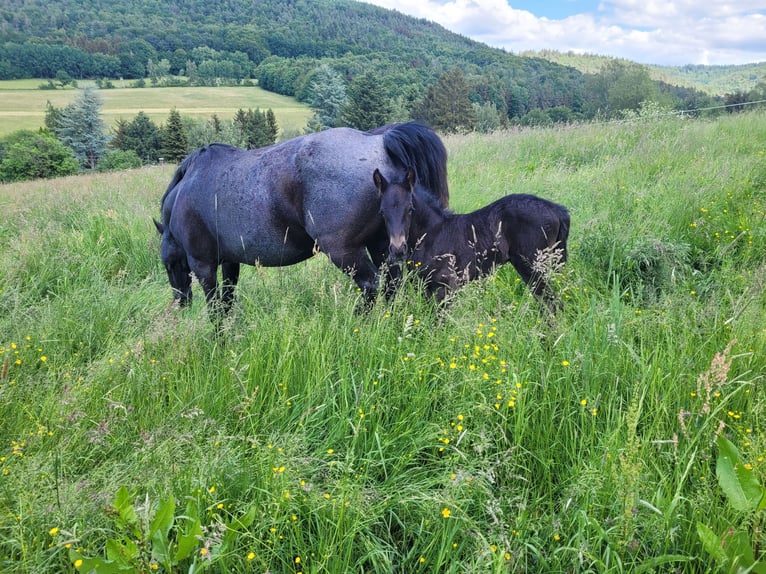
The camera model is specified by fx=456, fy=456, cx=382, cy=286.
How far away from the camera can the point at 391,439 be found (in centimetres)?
211

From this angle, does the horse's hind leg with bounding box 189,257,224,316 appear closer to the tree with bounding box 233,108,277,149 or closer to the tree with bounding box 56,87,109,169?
the tree with bounding box 233,108,277,149

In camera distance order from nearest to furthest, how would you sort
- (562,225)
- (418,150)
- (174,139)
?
(562,225) → (418,150) → (174,139)

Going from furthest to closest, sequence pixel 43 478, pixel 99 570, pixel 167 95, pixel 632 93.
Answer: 1. pixel 167 95
2. pixel 632 93
3. pixel 43 478
4. pixel 99 570

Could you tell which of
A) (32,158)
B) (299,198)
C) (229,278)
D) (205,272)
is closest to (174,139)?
(32,158)

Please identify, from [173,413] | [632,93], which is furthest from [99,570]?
[632,93]

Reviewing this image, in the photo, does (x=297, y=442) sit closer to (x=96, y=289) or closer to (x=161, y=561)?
(x=161, y=561)

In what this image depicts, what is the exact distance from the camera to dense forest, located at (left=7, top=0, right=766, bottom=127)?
66.8m

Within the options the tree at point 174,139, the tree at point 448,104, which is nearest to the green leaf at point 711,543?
the tree at point 448,104

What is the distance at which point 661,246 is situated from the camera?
3959 millimetres

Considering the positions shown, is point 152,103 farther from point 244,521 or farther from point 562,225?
point 244,521

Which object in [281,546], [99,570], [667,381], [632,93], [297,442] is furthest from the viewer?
[632,93]

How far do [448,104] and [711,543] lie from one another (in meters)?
56.3

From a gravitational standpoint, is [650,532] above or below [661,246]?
below

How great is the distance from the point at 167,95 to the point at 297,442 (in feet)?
347
